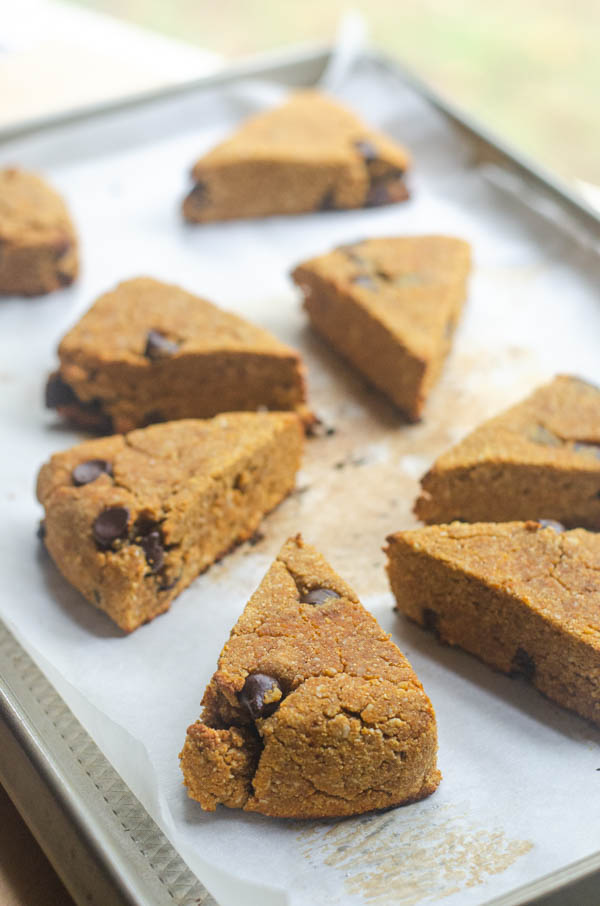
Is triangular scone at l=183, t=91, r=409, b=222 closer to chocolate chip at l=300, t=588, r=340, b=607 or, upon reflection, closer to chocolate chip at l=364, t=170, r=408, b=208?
chocolate chip at l=364, t=170, r=408, b=208

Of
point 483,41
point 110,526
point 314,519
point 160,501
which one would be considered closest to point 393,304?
point 314,519

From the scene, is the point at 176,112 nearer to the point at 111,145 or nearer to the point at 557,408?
the point at 111,145

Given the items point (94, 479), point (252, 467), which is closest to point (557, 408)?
point (252, 467)

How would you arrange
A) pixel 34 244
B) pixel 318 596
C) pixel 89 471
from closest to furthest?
1. pixel 318 596
2. pixel 89 471
3. pixel 34 244

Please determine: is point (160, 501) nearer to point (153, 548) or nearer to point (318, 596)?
point (153, 548)

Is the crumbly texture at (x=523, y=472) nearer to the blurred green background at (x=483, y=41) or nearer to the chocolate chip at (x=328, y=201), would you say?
the chocolate chip at (x=328, y=201)

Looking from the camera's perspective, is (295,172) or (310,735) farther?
(295,172)
